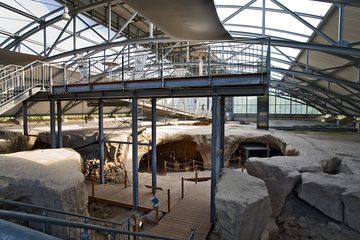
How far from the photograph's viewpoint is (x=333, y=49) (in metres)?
10.2

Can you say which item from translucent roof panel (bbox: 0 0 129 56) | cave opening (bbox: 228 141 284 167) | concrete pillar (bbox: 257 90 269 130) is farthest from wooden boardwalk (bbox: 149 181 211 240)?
translucent roof panel (bbox: 0 0 129 56)

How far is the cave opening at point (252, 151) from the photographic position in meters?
19.7

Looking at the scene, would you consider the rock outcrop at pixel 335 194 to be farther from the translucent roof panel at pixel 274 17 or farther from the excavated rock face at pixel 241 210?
the translucent roof panel at pixel 274 17

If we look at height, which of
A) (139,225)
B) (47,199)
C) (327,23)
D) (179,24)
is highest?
(327,23)

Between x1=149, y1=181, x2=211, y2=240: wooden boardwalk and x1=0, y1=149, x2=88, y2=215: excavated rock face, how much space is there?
3.01 meters

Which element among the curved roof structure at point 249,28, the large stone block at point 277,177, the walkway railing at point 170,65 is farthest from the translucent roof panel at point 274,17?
the large stone block at point 277,177

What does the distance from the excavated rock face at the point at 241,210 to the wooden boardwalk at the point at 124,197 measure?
11.7 ft

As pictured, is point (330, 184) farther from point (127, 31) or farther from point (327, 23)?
point (127, 31)

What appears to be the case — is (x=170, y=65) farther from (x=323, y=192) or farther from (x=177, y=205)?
(x=323, y=192)

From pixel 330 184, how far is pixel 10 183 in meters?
10.7

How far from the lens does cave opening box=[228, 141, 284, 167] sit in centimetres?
1966

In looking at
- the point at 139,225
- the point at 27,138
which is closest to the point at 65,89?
the point at 27,138

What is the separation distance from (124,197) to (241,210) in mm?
6799

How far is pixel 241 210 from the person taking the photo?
671cm
